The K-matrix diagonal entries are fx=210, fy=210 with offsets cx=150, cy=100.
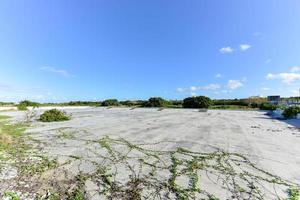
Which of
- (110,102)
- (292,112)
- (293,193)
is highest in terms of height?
(110,102)

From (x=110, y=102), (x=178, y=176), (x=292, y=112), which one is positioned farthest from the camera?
(x=110, y=102)

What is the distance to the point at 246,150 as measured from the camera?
18.7 feet

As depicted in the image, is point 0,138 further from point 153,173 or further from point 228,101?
point 228,101

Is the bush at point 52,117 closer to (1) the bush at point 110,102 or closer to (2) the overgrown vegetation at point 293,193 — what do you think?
(2) the overgrown vegetation at point 293,193

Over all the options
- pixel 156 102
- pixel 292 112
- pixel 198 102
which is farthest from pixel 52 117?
pixel 198 102

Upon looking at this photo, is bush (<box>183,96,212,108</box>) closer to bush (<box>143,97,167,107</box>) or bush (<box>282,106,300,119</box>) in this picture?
bush (<box>143,97,167,107</box>)

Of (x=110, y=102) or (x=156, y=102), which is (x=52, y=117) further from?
(x=110, y=102)

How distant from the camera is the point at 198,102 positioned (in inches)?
1034

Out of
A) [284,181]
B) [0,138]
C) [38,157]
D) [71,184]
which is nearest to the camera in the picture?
[71,184]

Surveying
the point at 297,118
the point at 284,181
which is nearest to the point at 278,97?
the point at 297,118

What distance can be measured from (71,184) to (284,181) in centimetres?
363

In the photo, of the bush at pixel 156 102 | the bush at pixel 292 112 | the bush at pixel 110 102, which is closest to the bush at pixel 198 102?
the bush at pixel 156 102

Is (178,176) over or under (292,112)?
under

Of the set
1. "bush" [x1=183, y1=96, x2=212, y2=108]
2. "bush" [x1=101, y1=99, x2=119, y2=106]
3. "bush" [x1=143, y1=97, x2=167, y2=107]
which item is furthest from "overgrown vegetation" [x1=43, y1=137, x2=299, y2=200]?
"bush" [x1=101, y1=99, x2=119, y2=106]
